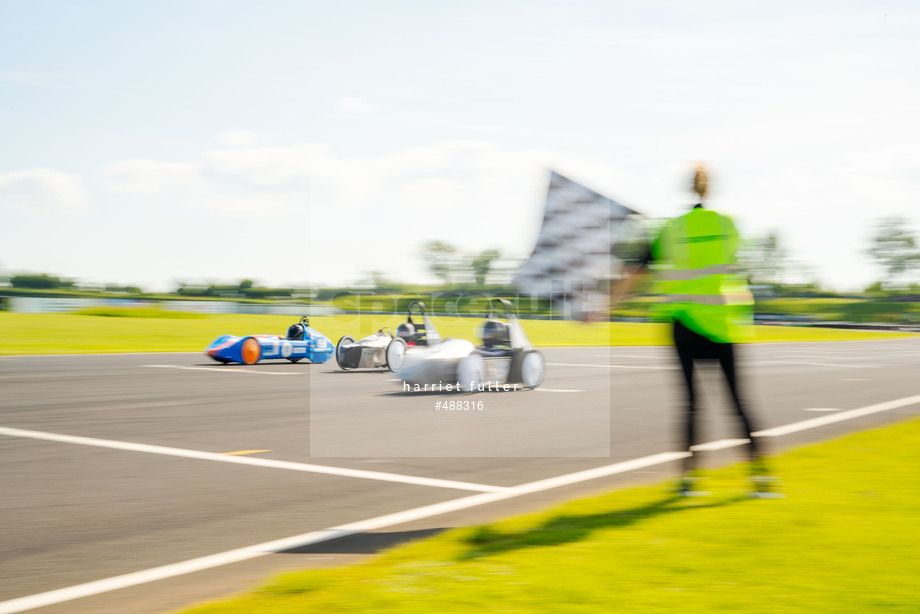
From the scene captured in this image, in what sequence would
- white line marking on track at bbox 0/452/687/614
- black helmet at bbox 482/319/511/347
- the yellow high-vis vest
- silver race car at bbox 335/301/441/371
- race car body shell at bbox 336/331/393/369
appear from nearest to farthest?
white line marking on track at bbox 0/452/687/614, the yellow high-vis vest, black helmet at bbox 482/319/511/347, silver race car at bbox 335/301/441/371, race car body shell at bbox 336/331/393/369

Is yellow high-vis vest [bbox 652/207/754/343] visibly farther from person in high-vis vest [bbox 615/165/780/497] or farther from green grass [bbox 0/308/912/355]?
green grass [bbox 0/308/912/355]

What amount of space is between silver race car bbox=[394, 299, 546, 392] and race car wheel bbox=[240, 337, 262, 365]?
7945mm

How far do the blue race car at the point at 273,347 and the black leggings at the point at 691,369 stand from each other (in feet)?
50.6

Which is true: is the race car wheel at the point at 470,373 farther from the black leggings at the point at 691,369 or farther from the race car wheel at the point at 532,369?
the black leggings at the point at 691,369

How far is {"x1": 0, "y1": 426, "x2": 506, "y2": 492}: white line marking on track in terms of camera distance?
6.52m

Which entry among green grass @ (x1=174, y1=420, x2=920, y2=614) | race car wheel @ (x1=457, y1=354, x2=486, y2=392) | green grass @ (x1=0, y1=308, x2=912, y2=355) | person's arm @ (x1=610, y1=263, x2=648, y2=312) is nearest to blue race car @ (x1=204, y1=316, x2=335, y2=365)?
green grass @ (x1=0, y1=308, x2=912, y2=355)

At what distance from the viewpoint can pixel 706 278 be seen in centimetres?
557

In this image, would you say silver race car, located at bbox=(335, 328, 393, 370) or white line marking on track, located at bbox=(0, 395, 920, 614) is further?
silver race car, located at bbox=(335, 328, 393, 370)

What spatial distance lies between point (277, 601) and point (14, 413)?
28.0 ft

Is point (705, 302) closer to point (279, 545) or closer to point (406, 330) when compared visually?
point (279, 545)

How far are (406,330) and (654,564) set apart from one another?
12766 mm

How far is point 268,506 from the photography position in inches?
226

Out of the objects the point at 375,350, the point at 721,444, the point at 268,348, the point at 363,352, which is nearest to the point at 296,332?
the point at 268,348

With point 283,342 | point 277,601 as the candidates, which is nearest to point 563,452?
point 277,601
